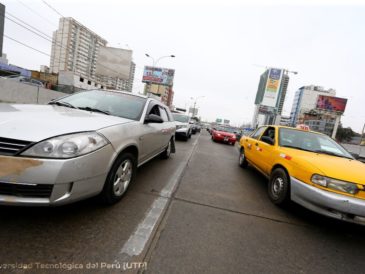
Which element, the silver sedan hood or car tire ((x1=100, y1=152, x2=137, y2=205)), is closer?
the silver sedan hood

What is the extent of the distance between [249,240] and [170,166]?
3.25 meters

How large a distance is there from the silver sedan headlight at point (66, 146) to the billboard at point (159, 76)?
46.1 metres

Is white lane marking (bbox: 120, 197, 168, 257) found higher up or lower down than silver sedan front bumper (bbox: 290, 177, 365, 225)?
lower down

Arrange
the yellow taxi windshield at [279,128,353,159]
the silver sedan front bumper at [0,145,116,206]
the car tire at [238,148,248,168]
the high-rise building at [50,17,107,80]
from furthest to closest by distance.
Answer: the high-rise building at [50,17,107,80]
the car tire at [238,148,248,168]
the yellow taxi windshield at [279,128,353,159]
the silver sedan front bumper at [0,145,116,206]

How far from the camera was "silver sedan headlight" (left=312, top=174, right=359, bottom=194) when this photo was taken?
2699 mm

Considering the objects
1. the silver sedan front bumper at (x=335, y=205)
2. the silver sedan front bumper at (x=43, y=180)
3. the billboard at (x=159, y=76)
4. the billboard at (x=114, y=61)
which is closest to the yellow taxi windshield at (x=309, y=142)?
the silver sedan front bumper at (x=335, y=205)

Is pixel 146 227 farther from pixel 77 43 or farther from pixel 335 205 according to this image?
pixel 77 43

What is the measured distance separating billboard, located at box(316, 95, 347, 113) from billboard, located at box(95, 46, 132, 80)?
46.3 meters

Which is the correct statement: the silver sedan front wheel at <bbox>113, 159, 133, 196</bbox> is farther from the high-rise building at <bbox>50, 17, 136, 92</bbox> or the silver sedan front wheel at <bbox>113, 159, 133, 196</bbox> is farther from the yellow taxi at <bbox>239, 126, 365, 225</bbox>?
the high-rise building at <bbox>50, 17, 136, 92</bbox>

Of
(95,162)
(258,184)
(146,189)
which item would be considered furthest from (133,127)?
(258,184)

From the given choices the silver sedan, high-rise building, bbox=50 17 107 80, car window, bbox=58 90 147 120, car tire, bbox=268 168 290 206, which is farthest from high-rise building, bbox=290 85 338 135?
the silver sedan

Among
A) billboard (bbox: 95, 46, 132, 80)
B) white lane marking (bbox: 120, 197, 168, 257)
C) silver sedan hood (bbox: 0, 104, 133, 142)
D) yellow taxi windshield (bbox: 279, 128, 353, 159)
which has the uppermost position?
billboard (bbox: 95, 46, 132, 80)

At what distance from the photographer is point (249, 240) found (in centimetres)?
247

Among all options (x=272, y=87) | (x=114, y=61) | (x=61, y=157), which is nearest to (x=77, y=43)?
(x=114, y=61)
